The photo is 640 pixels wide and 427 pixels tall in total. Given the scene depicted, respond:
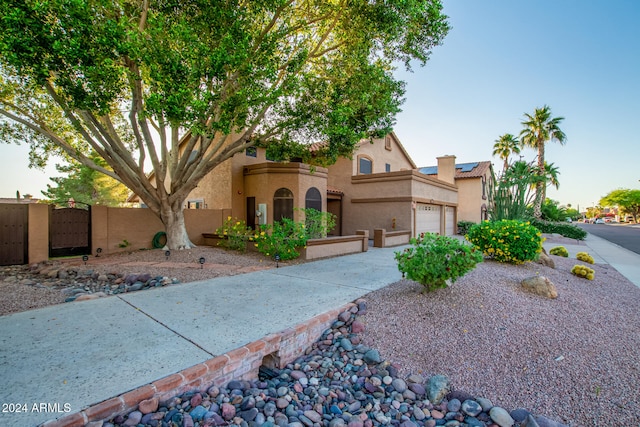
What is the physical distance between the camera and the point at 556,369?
3.49m

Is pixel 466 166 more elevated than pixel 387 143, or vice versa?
pixel 387 143

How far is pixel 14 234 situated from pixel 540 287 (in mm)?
13816

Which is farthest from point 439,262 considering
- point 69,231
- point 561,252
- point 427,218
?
point 427,218

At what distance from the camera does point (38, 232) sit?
920 cm

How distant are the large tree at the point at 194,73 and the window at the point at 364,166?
23.7 feet

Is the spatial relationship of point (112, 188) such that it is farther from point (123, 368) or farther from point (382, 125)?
point (123, 368)

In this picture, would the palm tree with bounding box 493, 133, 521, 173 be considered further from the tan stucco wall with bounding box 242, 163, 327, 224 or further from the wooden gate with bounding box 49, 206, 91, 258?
the wooden gate with bounding box 49, 206, 91, 258

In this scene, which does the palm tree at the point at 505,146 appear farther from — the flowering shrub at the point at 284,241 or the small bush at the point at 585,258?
the flowering shrub at the point at 284,241

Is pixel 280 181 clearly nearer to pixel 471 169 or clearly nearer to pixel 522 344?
pixel 522 344

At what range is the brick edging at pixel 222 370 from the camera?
2.46 meters

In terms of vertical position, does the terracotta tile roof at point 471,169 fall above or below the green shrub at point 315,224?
above

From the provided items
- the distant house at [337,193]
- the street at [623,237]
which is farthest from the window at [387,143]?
the street at [623,237]

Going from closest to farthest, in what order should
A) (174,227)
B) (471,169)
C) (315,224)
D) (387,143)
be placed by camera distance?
(174,227) < (315,224) < (387,143) < (471,169)

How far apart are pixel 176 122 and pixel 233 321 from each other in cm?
554
